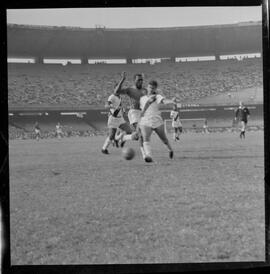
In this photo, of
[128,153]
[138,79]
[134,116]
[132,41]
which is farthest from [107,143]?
[132,41]

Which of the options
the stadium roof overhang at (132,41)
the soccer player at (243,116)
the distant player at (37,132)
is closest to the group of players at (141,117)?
the soccer player at (243,116)

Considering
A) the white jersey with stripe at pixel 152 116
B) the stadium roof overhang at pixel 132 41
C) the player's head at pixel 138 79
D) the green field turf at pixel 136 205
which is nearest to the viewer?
the green field turf at pixel 136 205

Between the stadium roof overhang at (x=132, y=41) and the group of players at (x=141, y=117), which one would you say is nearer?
the stadium roof overhang at (x=132, y=41)

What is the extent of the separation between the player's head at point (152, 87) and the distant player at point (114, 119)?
0.86 feet

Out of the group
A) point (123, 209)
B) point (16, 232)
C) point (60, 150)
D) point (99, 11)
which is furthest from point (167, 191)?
point (99, 11)

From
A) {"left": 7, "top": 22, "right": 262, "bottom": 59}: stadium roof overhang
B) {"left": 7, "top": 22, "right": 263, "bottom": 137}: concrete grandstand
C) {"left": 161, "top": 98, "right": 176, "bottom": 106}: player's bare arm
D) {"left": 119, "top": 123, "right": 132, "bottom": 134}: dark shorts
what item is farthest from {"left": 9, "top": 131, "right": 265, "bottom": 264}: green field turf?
{"left": 7, "top": 22, "right": 262, "bottom": 59}: stadium roof overhang

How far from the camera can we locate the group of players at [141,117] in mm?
3480

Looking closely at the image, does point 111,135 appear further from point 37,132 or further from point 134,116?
point 37,132

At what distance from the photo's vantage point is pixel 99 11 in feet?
10.7

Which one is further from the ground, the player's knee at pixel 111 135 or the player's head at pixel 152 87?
the player's head at pixel 152 87

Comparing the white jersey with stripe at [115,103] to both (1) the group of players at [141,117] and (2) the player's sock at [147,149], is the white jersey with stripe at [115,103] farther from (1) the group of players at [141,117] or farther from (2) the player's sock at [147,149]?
(2) the player's sock at [147,149]

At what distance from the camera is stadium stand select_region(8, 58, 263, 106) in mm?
3438

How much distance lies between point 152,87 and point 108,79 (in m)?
0.38

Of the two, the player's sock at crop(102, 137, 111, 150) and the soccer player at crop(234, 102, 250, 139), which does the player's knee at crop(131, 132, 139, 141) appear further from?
the soccer player at crop(234, 102, 250, 139)
